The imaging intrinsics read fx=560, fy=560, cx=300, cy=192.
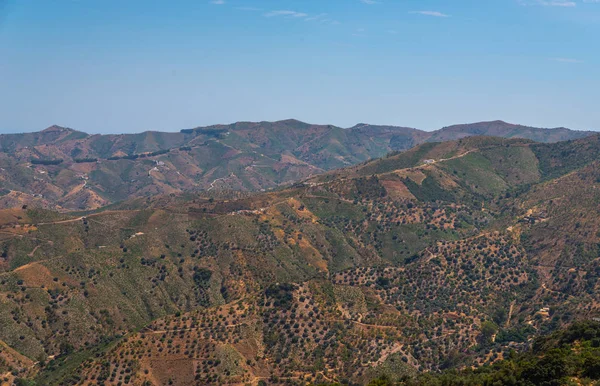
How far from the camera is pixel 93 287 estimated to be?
16275cm

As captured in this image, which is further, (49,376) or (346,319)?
(346,319)

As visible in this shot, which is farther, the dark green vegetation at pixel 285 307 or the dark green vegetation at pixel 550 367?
the dark green vegetation at pixel 285 307

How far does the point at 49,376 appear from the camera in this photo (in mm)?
125688

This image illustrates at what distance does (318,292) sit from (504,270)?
57.9 m

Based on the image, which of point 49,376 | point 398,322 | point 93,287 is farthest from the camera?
point 93,287

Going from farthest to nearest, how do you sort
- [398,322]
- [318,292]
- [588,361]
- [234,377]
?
[318,292], [398,322], [234,377], [588,361]

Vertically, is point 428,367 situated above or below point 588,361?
below

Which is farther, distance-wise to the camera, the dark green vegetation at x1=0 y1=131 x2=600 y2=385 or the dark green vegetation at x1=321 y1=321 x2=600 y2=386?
the dark green vegetation at x1=0 y1=131 x2=600 y2=385

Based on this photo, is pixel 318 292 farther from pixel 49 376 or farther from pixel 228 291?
pixel 49 376

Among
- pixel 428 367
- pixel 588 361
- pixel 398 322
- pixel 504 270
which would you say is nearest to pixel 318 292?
pixel 398 322

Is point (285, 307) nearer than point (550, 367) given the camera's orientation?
No

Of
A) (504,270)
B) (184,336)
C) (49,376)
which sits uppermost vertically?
(504,270)

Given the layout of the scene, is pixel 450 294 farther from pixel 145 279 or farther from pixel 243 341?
pixel 145 279

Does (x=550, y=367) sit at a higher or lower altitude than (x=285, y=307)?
higher
